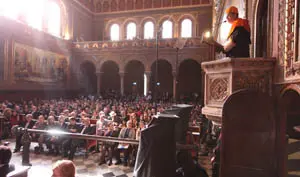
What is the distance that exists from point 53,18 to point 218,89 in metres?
22.9

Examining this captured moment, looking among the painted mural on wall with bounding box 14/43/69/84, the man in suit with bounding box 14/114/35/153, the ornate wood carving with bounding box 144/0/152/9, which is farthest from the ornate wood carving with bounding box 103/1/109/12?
the man in suit with bounding box 14/114/35/153

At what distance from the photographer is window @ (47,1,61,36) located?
20.5 metres

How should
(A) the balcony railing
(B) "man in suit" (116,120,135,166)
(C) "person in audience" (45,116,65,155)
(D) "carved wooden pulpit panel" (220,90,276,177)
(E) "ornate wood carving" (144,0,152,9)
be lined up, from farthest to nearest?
(E) "ornate wood carving" (144,0,152,9) < (A) the balcony railing < (C) "person in audience" (45,116,65,155) < (B) "man in suit" (116,120,135,166) < (D) "carved wooden pulpit panel" (220,90,276,177)

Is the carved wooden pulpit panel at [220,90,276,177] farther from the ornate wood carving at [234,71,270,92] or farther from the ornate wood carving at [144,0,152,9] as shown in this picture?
the ornate wood carving at [144,0,152,9]

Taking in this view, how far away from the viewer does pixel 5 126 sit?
8.52 metres

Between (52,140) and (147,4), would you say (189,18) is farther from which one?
(52,140)

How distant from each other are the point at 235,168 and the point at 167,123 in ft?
3.73

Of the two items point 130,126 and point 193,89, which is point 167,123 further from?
point 193,89

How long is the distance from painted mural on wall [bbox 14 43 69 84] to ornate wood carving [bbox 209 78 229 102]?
17038 mm

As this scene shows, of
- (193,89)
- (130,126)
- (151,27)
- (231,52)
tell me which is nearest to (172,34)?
(151,27)

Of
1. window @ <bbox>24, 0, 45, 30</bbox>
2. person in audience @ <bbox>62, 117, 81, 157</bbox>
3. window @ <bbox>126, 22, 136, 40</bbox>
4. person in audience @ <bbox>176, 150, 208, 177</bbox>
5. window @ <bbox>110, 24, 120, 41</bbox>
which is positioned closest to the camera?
person in audience @ <bbox>176, 150, 208, 177</bbox>

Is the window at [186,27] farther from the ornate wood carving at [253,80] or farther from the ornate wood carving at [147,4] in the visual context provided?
the ornate wood carving at [253,80]

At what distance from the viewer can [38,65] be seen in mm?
17672

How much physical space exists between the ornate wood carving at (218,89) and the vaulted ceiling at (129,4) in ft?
75.9
